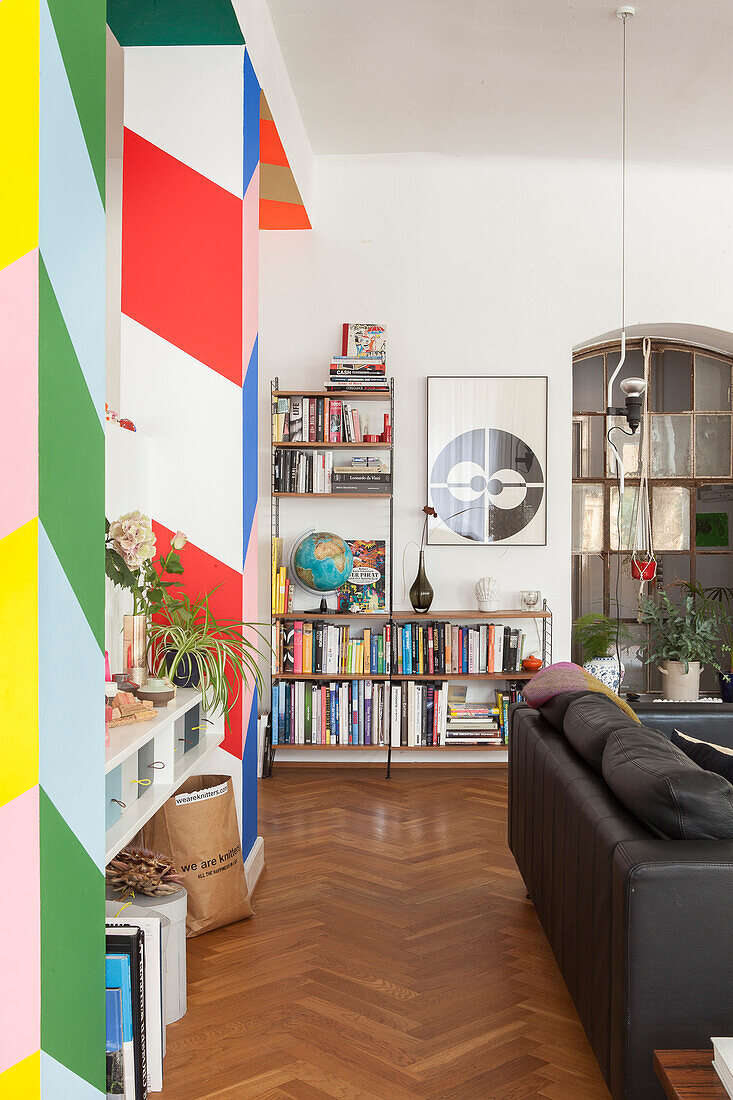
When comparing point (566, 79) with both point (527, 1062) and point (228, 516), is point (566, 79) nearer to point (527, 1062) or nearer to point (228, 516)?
point (228, 516)

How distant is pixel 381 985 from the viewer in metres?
2.53

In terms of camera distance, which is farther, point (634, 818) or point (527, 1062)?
point (527, 1062)

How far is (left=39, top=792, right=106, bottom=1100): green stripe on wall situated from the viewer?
3.97ft

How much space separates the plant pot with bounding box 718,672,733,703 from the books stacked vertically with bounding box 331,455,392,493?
2.36m

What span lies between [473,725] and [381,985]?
2.47 metres

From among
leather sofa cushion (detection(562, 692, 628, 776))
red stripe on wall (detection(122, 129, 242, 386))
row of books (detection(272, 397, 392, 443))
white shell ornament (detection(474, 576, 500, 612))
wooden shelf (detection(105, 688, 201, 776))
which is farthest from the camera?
white shell ornament (detection(474, 576, 500, 612))

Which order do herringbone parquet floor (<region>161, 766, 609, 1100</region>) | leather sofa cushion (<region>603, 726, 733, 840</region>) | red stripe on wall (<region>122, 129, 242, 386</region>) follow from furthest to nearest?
red stripe on wall (<region>122, 129, 242, 386</region>)
herringbone parquet floor (<region>161, 766, 609, 1100</region>)
leather sofa cushion (<region>603, 726, 733, 840</region>)

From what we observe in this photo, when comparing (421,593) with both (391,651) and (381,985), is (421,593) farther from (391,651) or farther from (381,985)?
(381,985)

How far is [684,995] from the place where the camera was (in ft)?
5.43

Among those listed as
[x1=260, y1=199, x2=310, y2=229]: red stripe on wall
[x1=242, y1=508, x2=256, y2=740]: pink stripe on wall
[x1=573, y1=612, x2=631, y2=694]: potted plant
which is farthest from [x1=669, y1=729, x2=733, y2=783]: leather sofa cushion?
[x1=260, y1=199, x2=310, y2=229]: red stripe on wall

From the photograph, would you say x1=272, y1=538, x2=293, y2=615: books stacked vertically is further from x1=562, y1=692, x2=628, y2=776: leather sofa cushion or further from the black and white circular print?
x1=562, y1=692, x2=628, y2=776: leather sofa cushion

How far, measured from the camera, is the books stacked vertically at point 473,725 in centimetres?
490

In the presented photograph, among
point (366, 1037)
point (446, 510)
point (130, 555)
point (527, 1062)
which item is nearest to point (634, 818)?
point (527, 1062)

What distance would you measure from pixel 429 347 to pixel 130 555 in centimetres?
318
